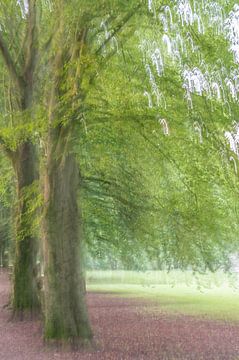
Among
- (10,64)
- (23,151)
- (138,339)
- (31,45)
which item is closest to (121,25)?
(10,64)

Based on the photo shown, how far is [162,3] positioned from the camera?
8758 mm

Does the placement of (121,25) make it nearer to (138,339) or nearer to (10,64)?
(10,64)

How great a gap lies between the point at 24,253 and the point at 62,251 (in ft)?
14.8

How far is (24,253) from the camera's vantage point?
14.7 m

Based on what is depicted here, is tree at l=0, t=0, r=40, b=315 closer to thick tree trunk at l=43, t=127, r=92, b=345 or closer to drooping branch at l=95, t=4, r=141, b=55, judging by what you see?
thick tree trunk at l=43, t=127, r=92, b=345

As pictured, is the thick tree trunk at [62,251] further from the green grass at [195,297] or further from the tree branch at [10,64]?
A: the tree branch at [10,64]

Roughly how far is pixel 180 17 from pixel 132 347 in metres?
6.49

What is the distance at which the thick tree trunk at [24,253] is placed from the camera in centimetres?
1439

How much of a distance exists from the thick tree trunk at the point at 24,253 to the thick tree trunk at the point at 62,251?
360 cm

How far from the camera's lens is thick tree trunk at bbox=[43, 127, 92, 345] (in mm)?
10234

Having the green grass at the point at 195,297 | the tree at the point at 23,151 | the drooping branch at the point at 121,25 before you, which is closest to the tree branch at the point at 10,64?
the tree at the point at 23,151

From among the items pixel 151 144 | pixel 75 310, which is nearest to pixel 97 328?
pixel 75 310

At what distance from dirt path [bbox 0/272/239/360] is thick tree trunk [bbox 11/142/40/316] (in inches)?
28.7

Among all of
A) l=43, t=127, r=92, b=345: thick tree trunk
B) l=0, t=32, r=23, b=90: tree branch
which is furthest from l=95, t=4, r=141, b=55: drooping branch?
l=0, t=32, r=23, b=90: tree branch
